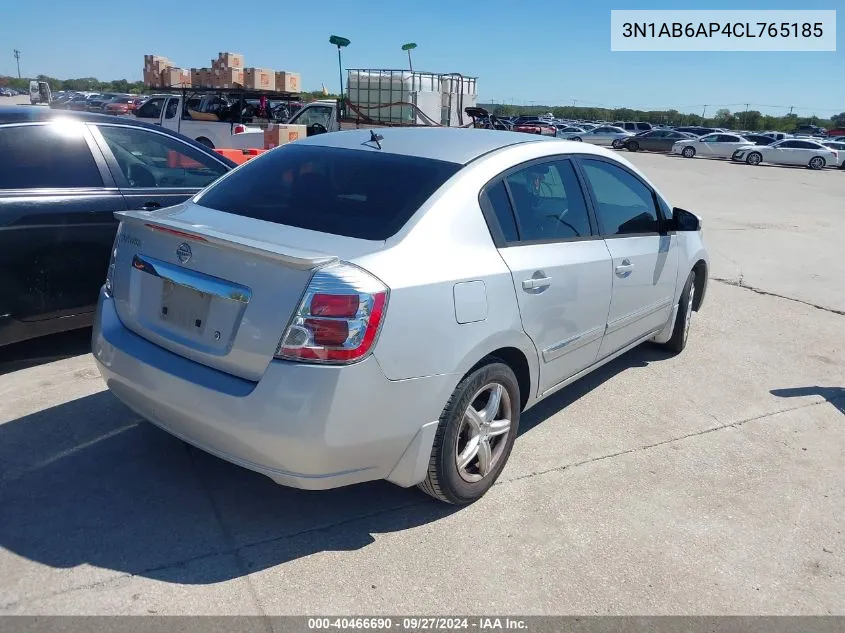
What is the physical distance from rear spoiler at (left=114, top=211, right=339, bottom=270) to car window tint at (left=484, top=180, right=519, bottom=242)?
38.7 inches

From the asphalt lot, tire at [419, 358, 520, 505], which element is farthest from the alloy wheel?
the asphalt lot

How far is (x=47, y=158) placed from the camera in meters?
4.67

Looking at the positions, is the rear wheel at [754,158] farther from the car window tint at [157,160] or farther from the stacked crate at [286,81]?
the car window tint at [157,160]

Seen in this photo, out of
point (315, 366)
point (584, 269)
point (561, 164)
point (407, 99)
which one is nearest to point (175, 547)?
point (315, 366)

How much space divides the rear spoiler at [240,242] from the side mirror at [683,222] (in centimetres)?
304

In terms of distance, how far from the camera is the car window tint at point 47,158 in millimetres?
4496

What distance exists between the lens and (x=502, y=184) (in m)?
3.54

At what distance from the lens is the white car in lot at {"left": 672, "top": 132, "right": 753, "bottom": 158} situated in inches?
1485

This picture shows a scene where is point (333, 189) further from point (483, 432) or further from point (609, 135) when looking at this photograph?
point (609, 135)

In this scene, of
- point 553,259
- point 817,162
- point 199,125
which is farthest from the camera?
point 817,162

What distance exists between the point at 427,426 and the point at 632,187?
2656 mm

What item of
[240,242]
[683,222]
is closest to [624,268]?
[683,222]

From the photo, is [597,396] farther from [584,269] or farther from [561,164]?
[561,164]

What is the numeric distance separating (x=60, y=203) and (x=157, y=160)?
971 mm
